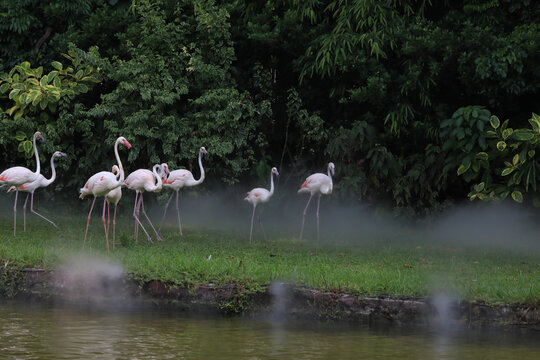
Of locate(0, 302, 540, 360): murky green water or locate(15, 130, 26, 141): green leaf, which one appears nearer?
locate(0, 302, 540, 360): murky green water

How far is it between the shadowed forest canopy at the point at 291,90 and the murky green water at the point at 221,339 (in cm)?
587

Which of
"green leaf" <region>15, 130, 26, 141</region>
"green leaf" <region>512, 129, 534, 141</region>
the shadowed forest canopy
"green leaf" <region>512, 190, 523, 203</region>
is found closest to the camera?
"green leaf" <region>512, 129, 534, 141</region>

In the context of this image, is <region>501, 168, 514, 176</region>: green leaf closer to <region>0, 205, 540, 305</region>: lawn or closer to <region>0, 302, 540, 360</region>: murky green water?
<region>0, 205, 540, 305</region>: lawn

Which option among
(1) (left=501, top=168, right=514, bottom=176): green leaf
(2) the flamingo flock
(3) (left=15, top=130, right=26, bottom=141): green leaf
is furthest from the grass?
(3) (left=15, top=130, right=26, bottom=141): green leaf

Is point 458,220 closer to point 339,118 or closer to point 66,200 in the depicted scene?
point 339,118

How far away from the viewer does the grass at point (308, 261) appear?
7070 mm

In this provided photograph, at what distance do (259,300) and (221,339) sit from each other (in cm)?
92

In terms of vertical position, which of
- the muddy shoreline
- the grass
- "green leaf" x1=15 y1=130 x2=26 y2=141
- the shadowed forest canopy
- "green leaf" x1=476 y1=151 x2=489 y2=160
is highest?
the shadowed forest canopy

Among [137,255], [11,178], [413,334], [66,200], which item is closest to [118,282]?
[137,255]

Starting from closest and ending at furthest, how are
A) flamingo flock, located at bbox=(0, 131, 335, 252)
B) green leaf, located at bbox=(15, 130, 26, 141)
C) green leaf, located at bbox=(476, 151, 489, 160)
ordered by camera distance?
1. flamingo flock, located at bbox=(0, 131, 335, 252)
2. green leaf, located at bbox=(476, 151, 489, 160)
3. green leaf, located at bbox=(15, 130, 26, 141)

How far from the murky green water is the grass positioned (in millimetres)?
460

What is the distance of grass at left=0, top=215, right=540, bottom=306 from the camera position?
23.2ft

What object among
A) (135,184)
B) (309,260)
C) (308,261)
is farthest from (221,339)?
(135,184)

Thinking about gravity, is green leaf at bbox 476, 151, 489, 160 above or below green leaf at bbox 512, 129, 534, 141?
below
